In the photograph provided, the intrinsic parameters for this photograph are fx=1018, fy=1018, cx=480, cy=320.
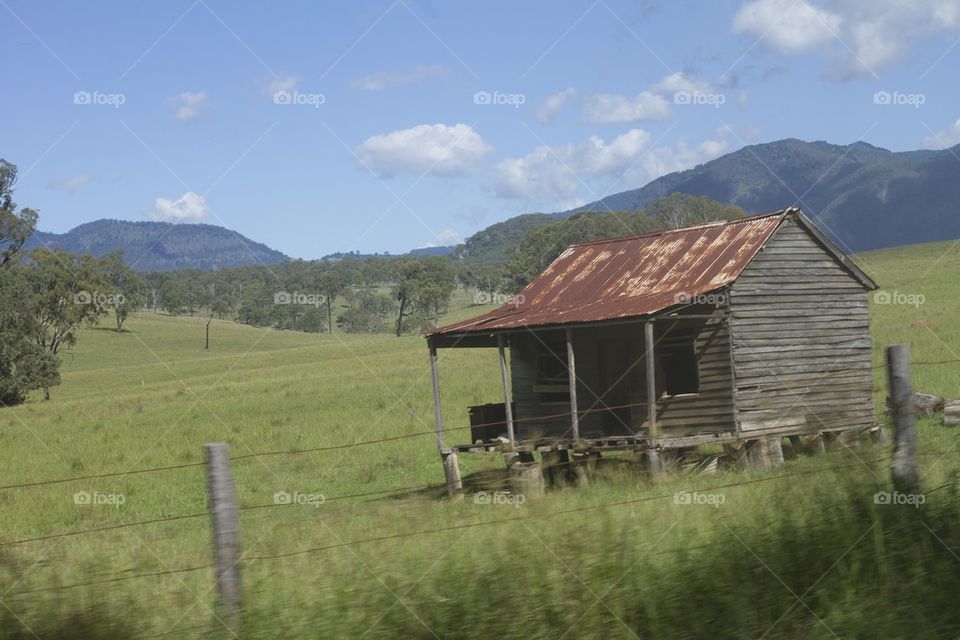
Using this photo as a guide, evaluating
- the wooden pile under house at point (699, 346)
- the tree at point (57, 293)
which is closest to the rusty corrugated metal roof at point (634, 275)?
the wooden pile under house at point (699, 346)

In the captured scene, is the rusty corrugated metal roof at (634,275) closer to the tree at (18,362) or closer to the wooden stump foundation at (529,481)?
the wooden stump foundation at (529,481)

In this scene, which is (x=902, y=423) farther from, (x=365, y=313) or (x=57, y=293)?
(x=365, y=313)

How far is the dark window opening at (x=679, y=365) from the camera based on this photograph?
21.6 meters

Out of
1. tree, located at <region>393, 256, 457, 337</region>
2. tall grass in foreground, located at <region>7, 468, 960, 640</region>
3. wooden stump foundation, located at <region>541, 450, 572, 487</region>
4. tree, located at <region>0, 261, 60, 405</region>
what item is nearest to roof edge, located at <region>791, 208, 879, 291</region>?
wooden stump foundation, located at <region>541, 450, 572, 487</region>

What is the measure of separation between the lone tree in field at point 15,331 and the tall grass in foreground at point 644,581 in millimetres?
55711

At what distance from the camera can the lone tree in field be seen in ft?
185

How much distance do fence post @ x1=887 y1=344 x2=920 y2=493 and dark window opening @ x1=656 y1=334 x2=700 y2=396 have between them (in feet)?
47.7

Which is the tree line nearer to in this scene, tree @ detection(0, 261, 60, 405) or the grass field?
tree @ detection(0, 261, 60, 405)

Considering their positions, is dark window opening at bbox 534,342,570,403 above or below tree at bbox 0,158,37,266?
below

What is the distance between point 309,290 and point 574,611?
152799mm

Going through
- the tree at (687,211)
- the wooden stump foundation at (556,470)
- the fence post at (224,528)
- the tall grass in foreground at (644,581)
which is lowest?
the wooden stump foundation at (556,470)

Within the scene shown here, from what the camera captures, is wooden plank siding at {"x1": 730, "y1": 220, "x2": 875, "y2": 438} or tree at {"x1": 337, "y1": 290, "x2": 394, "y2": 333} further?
tree at {"x1": 337, "y1": 290, "x2": 394, "y2": 333}

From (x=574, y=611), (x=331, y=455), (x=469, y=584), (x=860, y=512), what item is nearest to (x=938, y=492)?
(x=860, y=512)

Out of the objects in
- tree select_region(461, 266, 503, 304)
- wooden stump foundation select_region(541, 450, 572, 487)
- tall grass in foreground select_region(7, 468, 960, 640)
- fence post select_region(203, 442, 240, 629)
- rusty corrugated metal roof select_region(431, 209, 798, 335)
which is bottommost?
wooden stump foundation select_region(541, 450, 572, 487)
